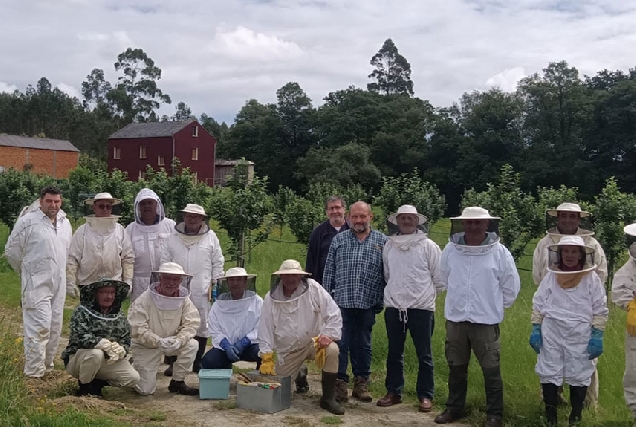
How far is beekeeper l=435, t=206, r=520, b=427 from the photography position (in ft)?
18.5

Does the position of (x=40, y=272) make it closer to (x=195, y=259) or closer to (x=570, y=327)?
(x=195, y=259)

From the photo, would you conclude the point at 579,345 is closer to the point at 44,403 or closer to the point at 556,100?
the point at 44,403

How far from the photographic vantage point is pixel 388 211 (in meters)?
19.5

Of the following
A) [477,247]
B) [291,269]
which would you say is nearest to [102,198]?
[291,269]

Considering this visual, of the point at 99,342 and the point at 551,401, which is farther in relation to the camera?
the point at 99,342

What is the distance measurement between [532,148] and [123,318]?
4754 cm

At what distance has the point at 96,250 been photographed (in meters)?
7.27

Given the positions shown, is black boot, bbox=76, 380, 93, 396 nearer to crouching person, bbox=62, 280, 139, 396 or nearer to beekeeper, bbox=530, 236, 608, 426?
crouching person, bbox=62, 280, 139, 396

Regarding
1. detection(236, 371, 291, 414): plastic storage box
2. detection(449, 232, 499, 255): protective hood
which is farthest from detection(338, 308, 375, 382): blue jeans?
detection(449, 232, 499, 255): protective hood

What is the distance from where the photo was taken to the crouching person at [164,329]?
657 cm

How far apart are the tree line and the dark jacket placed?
36684 mm

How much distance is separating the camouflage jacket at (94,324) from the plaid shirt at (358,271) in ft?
7.33

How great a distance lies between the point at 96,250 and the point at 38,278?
74 cm

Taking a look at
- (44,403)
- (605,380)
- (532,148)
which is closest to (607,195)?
(605,380)
